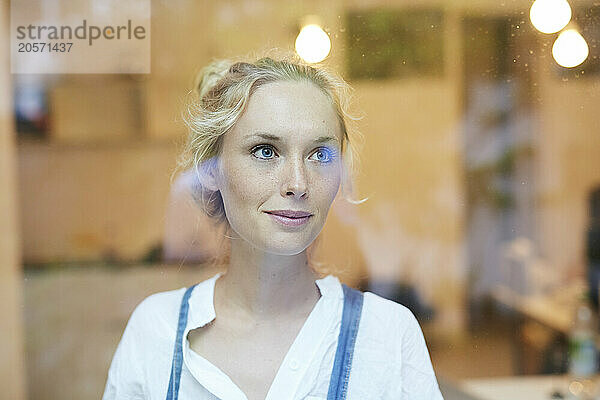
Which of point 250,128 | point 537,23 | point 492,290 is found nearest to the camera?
point 250,128

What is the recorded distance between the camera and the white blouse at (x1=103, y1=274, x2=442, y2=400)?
98 centimetres

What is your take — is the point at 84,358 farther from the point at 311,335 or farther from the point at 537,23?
the point at 537,23

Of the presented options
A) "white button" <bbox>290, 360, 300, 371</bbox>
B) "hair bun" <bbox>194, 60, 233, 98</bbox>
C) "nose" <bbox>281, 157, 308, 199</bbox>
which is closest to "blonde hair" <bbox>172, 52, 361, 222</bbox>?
"hair bun" <bbox>194, 60, 233, 98</bbox>

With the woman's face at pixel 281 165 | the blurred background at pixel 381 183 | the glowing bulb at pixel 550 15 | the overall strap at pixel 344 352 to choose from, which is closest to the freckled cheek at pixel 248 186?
the woman's face at pixel 281 165

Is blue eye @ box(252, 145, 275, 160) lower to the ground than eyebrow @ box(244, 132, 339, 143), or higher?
lower

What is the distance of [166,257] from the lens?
4.21 feet

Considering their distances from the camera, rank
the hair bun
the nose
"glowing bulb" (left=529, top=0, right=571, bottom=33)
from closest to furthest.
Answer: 1. the nose
2. the hair bun
3. "glowing bulb" (left=529, top=0, right=571, bottom=33)

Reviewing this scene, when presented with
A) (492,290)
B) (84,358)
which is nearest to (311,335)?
(84,358)

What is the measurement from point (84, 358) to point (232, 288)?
0.76m

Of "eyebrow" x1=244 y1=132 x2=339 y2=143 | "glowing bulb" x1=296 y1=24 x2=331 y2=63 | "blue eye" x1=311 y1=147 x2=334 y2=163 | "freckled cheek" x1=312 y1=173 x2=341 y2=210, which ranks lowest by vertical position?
"freckled cheek" x1=312 y1=173 x2=341 y2=210

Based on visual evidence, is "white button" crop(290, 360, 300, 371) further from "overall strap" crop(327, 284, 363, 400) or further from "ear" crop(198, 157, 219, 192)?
"ear" crop(198, 157, 219, 192)

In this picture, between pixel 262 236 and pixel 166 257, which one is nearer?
pixel 262 236

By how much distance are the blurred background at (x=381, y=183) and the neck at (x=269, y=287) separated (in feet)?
0.21

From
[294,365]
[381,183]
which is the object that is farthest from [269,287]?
[381,183]
